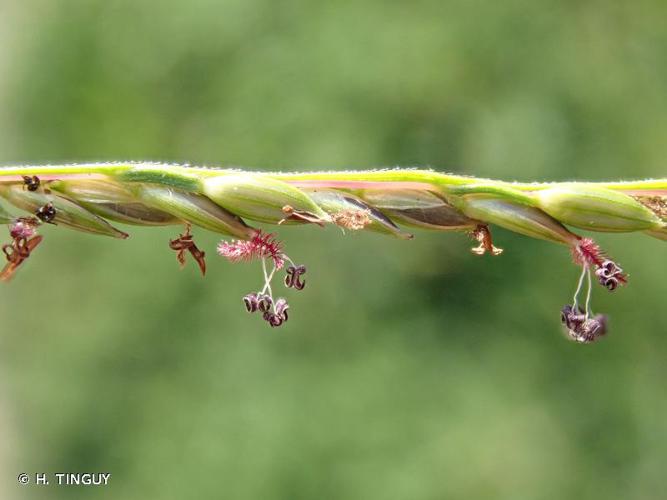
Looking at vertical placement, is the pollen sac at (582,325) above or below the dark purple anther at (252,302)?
below

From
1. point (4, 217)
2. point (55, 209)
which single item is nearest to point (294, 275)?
point (55, 209)

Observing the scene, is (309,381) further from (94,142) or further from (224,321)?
(94,142)

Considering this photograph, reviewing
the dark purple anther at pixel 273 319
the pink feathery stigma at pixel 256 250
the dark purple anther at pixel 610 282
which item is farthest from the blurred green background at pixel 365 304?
the dark purple anther at pixel 610 282

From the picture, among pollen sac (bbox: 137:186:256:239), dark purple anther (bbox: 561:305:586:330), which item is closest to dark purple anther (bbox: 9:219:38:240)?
pollen sac (bbox: 137:186:256:239)

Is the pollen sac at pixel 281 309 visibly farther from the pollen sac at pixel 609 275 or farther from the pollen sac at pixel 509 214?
the pollen sac at pixel 609 275

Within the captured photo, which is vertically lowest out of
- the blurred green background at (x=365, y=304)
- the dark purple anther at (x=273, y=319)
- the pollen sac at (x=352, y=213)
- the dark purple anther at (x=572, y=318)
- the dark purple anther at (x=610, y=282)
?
the dark purple anther at (x=572, y=318)

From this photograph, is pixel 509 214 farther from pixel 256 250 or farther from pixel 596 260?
pixel 256 250

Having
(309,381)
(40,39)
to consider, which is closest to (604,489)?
(309,381)
